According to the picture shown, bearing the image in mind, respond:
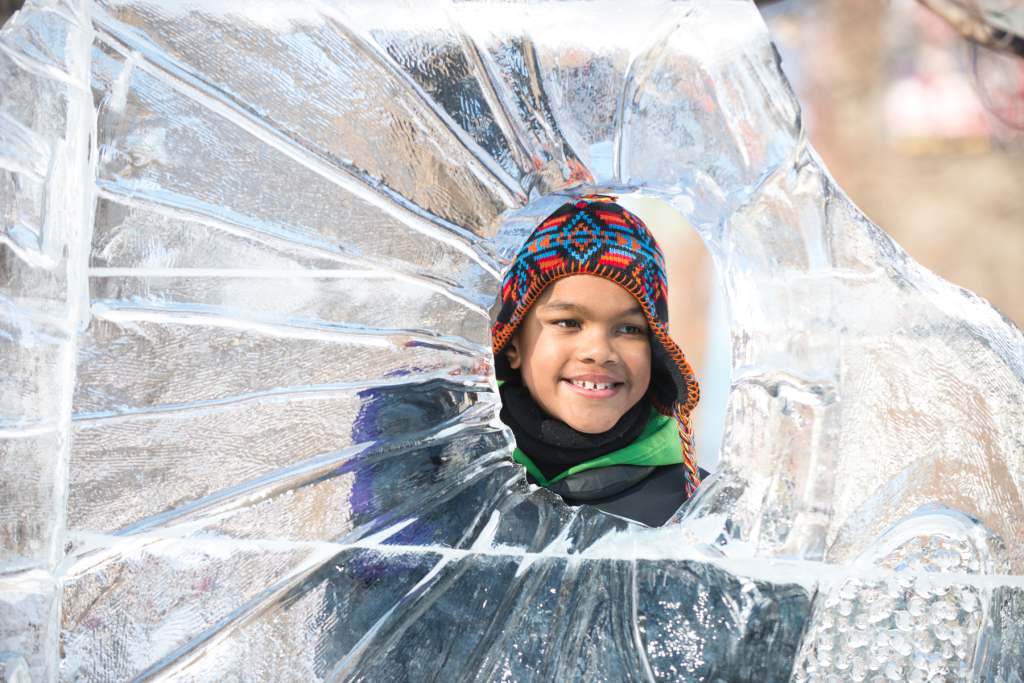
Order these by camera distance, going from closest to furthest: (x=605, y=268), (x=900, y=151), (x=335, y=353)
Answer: (x=335, y=353) → (x=605, y=268) → (x=900, y=151)

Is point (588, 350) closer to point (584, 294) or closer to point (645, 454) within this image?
point (584, 294)

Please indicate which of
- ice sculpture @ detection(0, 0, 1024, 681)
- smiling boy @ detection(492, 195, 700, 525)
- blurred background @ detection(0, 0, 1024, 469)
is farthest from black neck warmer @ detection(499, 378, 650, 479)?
blurred background @ detection(0, 0, 1024, 469)

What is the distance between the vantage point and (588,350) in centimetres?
158

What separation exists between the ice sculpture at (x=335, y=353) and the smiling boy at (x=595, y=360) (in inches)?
26.8

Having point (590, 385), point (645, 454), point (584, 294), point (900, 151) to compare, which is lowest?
point (645, 454)

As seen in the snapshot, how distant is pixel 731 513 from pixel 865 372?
16 cm

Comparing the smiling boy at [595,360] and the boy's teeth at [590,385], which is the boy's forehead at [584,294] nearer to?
the smiling boy at [595,360]

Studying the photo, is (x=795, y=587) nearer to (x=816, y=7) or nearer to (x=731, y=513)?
(x=731, y=513)

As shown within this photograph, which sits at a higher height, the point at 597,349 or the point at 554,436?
the point at 597,349

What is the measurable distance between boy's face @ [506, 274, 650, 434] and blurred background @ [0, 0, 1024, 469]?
2610mm

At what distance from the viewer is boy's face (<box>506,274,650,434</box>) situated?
1589 mm

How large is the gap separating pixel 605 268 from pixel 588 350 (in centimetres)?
13

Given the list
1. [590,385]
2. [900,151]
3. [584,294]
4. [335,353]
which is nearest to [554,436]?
[590,385]

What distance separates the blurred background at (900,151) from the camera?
175 inches
